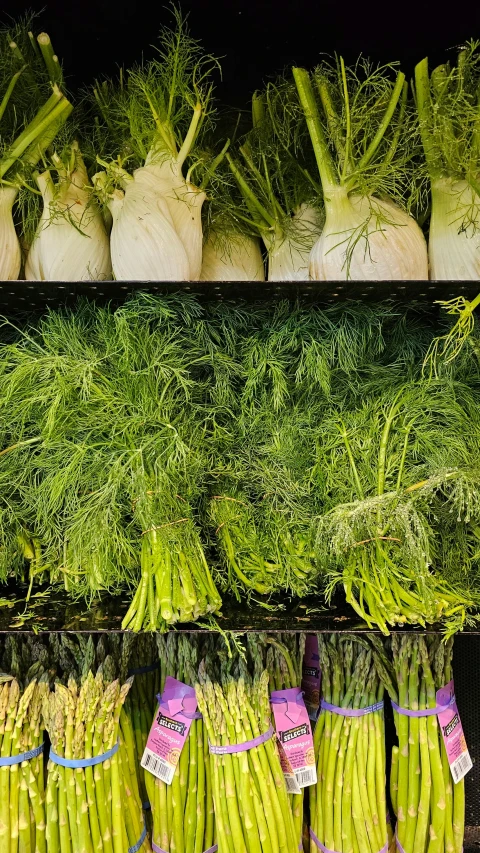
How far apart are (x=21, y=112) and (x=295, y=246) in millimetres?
1000

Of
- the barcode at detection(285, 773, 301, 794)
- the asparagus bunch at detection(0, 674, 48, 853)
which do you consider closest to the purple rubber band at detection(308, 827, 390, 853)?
the barcode at detection(285, 773, 301, 794)

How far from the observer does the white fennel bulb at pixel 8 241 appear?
5.63 feet

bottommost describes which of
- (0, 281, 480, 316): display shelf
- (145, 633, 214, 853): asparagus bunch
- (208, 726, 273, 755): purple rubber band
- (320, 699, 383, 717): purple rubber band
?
(145, 633, 214, 853): asparagus bunch

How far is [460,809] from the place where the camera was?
175 cm

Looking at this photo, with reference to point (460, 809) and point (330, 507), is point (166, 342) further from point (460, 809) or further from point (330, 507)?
point (460, 809)

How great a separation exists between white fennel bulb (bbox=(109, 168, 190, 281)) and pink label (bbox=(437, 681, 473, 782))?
150 centimetres

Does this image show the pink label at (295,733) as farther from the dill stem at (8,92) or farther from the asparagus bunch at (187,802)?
the dill stem at (8,92)

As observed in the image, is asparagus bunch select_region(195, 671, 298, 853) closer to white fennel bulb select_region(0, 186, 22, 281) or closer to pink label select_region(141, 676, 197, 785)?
pink label select_region(141, 676, 197, 785)

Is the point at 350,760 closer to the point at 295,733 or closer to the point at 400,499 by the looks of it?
the point at 295,733

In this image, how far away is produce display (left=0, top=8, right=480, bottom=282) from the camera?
5.57ft

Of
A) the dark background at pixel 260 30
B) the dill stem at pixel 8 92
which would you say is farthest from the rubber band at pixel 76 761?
the dark background at pixel 260 30

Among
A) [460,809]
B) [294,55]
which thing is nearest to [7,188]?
[294,55]

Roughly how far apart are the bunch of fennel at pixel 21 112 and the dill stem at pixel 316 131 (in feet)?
2.31

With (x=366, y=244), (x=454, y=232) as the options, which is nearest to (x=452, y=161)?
(x=454, y=232)
